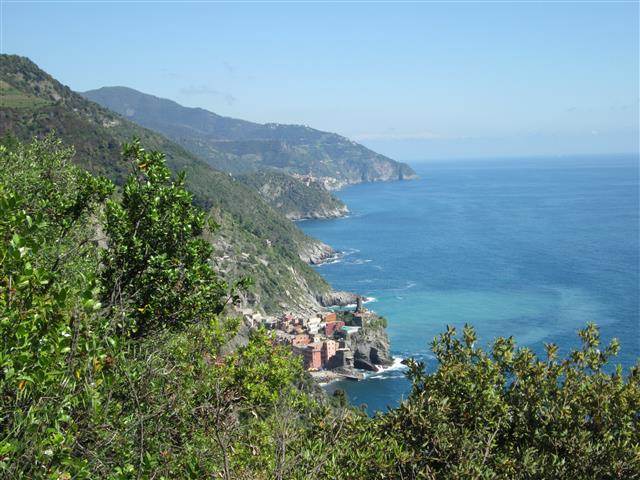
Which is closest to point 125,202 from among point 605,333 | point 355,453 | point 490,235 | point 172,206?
point 172,206

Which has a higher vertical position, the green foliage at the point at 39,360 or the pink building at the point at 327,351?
the green foliage at the point at 39,360

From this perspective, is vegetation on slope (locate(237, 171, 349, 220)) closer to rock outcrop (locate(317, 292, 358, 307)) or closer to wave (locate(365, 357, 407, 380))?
rock outcrop (locate(317, 292, 358, 307))

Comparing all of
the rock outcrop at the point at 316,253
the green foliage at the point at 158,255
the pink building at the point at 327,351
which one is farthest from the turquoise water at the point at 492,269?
the green foliage at the point at 158,255

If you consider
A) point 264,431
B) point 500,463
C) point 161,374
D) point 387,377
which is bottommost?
point 387,377

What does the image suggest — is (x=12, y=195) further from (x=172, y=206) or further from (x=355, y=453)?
(x=355, y=453)

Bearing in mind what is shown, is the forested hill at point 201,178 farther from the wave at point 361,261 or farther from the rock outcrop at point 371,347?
the rock outcrop at point 371,347

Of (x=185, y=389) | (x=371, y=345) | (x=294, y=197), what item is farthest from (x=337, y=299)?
(x=294, y=197)
